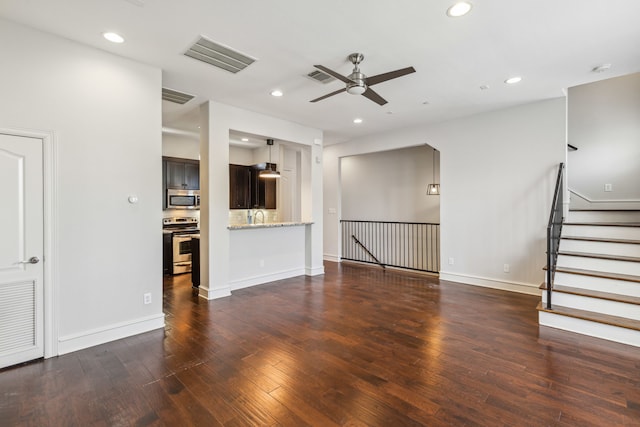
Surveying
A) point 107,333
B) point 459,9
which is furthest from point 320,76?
point 107,333

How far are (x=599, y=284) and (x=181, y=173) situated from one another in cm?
739

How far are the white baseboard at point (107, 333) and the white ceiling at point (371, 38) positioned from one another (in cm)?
291

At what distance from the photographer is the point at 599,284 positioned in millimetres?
3639

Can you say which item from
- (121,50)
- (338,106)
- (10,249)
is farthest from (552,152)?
(10,249)

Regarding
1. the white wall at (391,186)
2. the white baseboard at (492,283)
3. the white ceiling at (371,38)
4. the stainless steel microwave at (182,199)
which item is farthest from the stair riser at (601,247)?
the stainless steel microwave at (182,199)

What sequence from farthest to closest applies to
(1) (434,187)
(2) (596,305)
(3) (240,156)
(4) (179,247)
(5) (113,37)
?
(3) (240,156), (1) (434,187), (4) (179,247), (2) (596,305), (5) (113,37)

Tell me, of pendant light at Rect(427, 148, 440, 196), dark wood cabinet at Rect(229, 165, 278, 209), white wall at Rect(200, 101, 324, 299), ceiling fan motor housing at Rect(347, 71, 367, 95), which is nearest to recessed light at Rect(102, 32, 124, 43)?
white wall at Rect(200, 101, 324, 299)

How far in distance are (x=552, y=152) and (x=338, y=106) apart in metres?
3.38

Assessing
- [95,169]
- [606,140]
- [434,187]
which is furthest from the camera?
[434,187]

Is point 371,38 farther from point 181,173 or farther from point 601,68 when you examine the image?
point 181,173

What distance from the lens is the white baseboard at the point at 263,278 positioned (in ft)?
17.3

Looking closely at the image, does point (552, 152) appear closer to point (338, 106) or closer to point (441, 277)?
point (441, 277)

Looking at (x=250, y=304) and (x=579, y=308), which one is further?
(x=250, y=304)

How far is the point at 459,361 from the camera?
2.77 m
